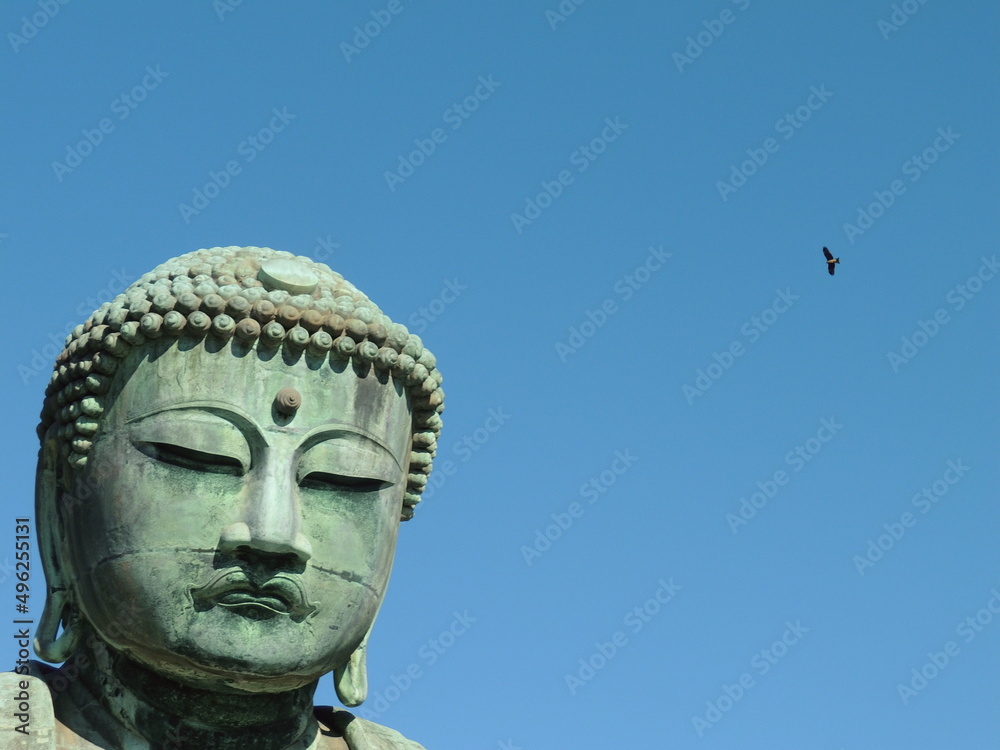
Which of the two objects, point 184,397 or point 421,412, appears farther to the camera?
point 421,412

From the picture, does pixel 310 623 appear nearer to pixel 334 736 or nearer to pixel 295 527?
pixel 295 527

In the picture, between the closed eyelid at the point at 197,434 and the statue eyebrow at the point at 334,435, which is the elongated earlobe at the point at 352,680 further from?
the closed eyelid at the point at 197,434

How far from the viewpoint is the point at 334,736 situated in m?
13.0

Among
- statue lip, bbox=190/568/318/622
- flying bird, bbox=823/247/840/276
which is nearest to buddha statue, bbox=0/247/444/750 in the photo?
statue lip, bbox=190/568/318/622

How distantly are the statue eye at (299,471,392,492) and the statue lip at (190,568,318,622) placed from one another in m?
0.62

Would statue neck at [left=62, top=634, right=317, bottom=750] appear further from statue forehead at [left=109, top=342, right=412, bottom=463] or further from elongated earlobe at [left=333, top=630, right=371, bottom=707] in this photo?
statue forehead at [left=109, top=342, right=412, bottom=463]

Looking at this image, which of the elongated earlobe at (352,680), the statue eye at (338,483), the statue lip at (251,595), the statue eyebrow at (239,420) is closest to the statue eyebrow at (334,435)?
the statue eyebrow at (239,420)

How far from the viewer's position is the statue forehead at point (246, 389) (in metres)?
11.9

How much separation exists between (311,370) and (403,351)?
2.17 ft

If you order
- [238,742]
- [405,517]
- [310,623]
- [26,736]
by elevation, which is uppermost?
[405,517]

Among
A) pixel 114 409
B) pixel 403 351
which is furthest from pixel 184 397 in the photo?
pixel 403 351

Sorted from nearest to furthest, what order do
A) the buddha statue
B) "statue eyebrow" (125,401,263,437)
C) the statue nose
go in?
the statue nose → the buddha statue → "statue eyebrow" (125,401,263,437)

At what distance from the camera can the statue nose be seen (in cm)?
Result: 1154

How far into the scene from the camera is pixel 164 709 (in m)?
12.0
